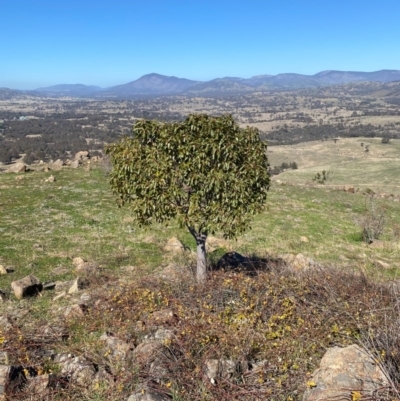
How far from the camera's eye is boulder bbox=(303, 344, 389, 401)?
526 cm

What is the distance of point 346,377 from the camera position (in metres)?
5.51

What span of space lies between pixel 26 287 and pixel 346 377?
920 centimetres

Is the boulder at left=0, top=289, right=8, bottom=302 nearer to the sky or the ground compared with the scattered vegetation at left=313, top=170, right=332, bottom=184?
nearer to the sky

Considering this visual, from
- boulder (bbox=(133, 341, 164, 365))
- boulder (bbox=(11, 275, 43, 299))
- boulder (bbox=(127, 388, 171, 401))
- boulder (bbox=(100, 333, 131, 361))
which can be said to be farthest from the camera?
boulder (bbox=(11, 275, 43, 299))

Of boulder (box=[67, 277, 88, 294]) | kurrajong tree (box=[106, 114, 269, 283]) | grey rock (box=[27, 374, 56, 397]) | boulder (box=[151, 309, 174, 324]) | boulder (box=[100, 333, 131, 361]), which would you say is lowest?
boulder (box=[67, 277, 88, 294])

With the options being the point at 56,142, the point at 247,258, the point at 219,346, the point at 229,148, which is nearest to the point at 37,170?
the point at 247,258

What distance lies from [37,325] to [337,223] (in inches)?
729

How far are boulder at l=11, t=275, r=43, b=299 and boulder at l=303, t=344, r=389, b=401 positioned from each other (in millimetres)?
8650

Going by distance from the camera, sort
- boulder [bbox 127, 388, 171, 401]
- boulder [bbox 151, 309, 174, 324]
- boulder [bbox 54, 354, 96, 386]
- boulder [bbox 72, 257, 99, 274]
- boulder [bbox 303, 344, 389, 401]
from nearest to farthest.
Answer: boulder [bbox 303, 344, 389, 401], boulder [bbox 127, 388, 171, 401], boulder [bbox 54, 354, 96, 386], boulder [bbox 151, 309, 174, 324], boulder [bbox 72, 257, 99, 274]

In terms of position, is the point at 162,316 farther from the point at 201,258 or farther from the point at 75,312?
the point at 201,258

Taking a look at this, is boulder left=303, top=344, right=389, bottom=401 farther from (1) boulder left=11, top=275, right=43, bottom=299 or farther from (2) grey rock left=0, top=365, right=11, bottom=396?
(1) boulder left=11, top=275, right=43, bottom=299

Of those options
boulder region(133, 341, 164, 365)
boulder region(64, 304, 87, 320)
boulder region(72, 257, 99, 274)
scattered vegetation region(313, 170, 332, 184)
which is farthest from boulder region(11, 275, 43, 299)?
scattered vegetation region(313, 170, 332, 184)

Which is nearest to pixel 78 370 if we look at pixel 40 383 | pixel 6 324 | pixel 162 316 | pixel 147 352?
pixel 40 383

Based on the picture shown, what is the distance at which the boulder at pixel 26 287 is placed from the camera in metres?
10.8
